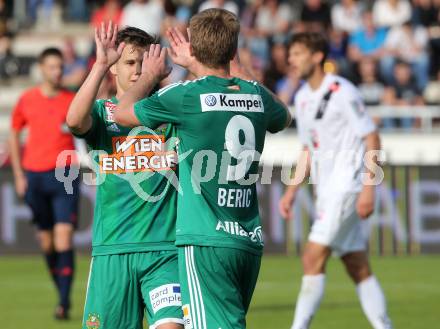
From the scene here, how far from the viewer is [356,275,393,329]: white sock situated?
9.16 m

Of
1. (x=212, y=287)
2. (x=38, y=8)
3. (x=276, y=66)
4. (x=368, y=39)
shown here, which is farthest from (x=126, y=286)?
(x=38, y=8)

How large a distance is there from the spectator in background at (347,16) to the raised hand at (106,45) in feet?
49.3

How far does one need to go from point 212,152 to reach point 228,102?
28 cm

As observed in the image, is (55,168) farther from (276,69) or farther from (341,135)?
(276,69)

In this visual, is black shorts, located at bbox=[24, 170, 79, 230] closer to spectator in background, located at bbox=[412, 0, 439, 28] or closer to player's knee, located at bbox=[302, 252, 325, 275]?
player's knee, located at bbox=[302, 252, 325, 275]

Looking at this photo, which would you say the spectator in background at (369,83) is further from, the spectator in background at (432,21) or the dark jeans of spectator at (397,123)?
the spectator in background at (432,21)

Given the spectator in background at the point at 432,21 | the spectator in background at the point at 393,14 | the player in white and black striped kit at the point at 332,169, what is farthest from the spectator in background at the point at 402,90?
the player in white and black striped kit at the point at 332,169

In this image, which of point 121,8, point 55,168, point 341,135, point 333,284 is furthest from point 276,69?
point 341,135

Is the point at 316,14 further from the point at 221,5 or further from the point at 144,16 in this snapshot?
the point at 144,16

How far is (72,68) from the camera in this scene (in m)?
21.0

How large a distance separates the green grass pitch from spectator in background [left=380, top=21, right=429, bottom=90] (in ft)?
14.7

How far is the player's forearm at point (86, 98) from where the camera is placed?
625 centimetres

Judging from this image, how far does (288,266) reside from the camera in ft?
51.5

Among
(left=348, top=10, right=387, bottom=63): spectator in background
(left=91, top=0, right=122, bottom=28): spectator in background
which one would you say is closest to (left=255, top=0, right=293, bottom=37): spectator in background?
(left=348, top=10, right=387, bottom=63): spectator in background
